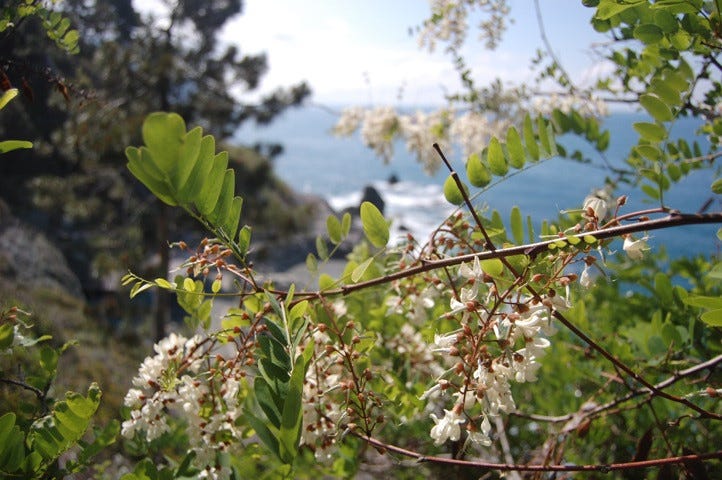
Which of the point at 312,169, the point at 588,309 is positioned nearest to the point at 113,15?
the point at 588,309

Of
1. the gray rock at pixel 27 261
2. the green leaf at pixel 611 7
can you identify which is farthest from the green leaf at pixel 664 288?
the gray rock at pixel 27 261

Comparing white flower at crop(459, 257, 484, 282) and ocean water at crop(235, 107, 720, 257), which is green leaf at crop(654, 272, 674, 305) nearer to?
ocean water at crop(235, 107, 720, 257)

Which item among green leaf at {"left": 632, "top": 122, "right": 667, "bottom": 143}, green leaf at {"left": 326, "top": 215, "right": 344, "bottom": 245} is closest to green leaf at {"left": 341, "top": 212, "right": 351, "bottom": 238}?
green leaf at {"left": 326, "top": 215, "right": 344, "bottom": 245}

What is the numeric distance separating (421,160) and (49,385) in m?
1.57

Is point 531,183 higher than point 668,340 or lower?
Answer: lower

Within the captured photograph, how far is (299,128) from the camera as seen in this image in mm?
17141

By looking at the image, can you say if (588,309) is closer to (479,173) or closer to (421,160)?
(421,160)

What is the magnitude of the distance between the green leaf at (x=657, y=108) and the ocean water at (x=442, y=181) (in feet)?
0.37

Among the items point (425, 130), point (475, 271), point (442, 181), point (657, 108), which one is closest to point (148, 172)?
point (475, 271)

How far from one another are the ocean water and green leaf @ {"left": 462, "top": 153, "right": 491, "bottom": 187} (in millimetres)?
22

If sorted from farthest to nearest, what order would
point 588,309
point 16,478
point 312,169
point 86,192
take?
point 312,169 < point 86,192 < point 588,309 < point 16,478

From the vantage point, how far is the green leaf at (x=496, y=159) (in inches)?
20.7

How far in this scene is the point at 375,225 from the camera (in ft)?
1.58

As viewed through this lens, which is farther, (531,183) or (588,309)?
(531,183)
